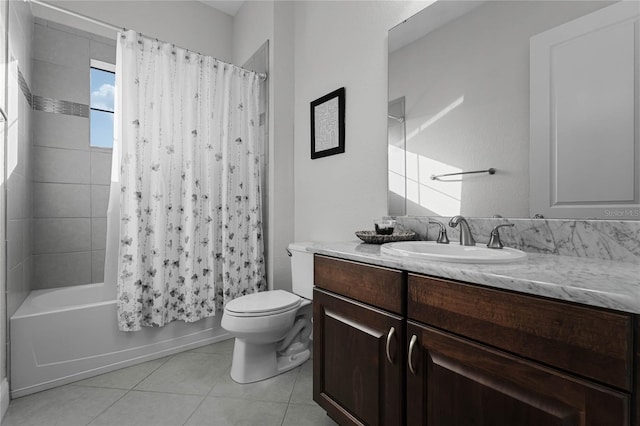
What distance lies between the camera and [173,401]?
159cm

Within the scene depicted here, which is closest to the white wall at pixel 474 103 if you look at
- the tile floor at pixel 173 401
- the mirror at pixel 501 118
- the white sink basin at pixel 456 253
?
the mirror at pixel 501 118

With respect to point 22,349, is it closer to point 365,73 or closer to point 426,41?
point 365,73

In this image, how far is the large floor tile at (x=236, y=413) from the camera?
4.70 feet

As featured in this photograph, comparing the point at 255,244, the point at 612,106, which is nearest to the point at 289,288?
the point at 255,244

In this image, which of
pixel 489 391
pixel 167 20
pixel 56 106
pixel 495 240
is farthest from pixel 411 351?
pixel 167 20

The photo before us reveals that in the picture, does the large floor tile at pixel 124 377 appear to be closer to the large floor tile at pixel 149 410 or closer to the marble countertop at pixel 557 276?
the large floor tile at pixel 149 410

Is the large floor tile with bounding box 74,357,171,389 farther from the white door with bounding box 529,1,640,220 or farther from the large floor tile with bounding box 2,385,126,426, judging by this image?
the white door with bounding box 529,1,640,220

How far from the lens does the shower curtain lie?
76.6 inches

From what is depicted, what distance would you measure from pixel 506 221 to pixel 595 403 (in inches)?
29.4

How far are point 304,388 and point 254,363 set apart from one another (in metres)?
0.32

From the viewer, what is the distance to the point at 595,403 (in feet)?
1.98

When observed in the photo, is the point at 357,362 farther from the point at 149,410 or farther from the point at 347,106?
the point at 347,106

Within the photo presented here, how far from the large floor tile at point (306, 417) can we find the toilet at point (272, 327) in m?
0.34

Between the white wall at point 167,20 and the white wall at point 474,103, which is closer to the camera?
the white wall at point 474,103
